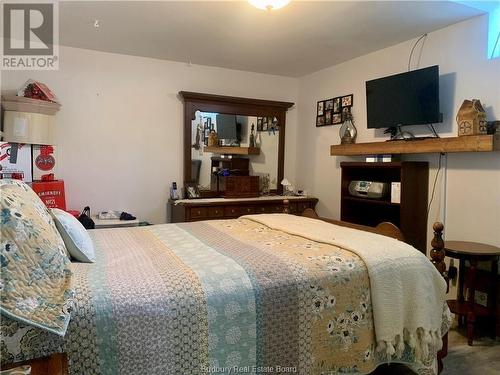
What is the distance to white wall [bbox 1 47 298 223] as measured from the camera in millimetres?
3635

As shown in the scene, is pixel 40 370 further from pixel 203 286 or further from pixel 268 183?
pixel 268 183

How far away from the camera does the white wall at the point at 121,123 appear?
3.63m

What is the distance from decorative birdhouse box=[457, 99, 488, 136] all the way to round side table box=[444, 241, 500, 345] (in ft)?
2.81

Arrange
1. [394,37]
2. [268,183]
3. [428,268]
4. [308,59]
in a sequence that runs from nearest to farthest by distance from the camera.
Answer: [428,268]
[394,37]
[308,59]
[268,183]

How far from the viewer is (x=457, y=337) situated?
8.31 ft

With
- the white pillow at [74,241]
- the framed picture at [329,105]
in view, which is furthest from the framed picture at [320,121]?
the white pillow at [74,241]

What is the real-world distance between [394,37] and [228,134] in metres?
2.10

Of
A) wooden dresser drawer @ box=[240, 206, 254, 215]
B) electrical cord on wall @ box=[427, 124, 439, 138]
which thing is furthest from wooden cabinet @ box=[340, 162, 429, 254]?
wooden dresser drawer @ box=[240, 206, 254, 215]

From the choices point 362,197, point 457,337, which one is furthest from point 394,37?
point 457,337

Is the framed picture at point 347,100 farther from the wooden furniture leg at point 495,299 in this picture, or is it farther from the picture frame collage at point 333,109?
the wooden furniture leg at point 495,299

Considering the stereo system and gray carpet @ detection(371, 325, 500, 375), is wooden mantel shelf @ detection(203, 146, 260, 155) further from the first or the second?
gray carpet @ detection(371, 325, 500, 375)

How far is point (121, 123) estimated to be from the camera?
3.87 m

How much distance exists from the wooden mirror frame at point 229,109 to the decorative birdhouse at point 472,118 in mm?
2295

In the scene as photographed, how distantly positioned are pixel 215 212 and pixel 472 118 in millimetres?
2534
